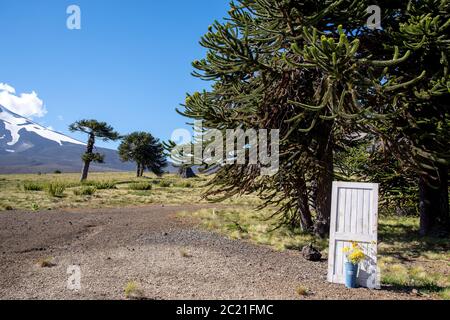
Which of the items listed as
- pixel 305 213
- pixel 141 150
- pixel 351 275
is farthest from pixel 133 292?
pixel 141 150

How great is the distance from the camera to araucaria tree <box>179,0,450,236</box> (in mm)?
8070

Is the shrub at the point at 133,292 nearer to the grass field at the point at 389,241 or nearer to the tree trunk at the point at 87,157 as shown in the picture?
the grass field at the point at 389,241

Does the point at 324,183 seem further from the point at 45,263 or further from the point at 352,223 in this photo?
the point at 45,263

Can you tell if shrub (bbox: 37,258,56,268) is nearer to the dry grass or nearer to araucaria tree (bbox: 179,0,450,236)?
the dry grass

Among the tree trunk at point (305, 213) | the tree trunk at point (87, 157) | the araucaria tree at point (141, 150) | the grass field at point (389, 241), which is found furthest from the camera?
Answer: the araucaria tree at point (141, 150)

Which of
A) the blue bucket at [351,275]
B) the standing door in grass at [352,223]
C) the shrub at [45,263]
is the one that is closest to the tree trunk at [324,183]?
the standing door in grass at [352,223]

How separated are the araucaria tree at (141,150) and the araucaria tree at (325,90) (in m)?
37.3

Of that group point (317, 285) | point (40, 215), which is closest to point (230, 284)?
point (317, 285)

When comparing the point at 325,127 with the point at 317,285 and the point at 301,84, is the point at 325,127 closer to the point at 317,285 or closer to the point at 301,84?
the point at 301,84

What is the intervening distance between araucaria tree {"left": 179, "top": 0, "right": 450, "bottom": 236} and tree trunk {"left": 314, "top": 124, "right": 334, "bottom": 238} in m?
0.03

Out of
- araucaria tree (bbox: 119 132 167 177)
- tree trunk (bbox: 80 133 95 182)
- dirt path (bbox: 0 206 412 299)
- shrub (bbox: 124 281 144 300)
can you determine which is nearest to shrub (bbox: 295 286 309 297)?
dirt path (bbox: 0 206 412 299)

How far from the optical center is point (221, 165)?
984 cm

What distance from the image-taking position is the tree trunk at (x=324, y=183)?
9.52 meters

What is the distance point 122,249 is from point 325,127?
5.92 meters
